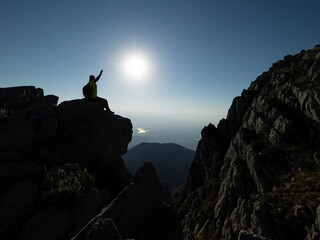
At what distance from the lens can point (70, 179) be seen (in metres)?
9.05

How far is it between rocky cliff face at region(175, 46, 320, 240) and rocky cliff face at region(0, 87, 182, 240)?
145 inches

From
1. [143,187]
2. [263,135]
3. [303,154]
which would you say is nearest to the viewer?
[143,187]

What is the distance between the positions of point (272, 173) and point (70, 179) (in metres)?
25.2

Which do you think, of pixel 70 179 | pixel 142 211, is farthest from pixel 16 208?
pixel 142 211

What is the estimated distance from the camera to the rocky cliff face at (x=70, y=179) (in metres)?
7.32

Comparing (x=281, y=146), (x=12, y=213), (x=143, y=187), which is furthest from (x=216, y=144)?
(x=12, y=213)

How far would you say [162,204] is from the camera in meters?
10.8

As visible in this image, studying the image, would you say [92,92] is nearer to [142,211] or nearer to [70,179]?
[70,179]

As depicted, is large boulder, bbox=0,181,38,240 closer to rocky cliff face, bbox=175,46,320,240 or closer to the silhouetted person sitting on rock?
rocky cliff face, bbox=175,46,320,240

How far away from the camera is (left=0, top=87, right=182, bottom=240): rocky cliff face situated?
7.32 metres

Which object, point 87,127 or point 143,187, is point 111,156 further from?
point 143,187

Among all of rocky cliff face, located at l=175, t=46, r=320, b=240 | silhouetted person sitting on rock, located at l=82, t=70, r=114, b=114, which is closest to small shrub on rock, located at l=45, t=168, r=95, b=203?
rocky cliff face, located at l=175, t=46, r=320, b=240

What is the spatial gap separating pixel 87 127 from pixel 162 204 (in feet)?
32.7

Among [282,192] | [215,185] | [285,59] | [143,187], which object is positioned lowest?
[215,185]
